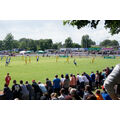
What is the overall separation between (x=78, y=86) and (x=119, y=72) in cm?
988

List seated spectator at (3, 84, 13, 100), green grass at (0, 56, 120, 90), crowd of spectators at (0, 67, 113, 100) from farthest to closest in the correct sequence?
green grass at (0, 56, 120, 90) → seated spectator at (3, 84, 13, 100) → crowd of spectators at (0, 67, 113, 100)

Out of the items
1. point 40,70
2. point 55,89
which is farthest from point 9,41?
point 55,89

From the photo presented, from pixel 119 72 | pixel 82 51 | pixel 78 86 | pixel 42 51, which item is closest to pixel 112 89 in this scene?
pixel 119 72

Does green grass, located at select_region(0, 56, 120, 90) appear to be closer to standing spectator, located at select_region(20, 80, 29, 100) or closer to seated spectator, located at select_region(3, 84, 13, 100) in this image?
standing spectator, located at select_region(20, 80, 29, 100)

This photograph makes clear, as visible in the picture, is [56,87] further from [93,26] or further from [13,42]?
[13,42]

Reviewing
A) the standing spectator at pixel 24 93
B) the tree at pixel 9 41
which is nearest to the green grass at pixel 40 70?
the standing spectator at pixel 24 93

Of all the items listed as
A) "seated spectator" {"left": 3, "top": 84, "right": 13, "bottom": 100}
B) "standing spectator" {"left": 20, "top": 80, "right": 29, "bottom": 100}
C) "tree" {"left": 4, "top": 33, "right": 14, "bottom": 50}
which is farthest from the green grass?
"tree" {"left": 4, "top": 33, "right": 14, "bottom": 50}

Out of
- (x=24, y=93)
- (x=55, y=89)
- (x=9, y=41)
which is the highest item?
(x=9, y=41)

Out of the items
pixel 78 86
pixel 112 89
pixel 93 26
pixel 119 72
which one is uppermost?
pixel 93 26

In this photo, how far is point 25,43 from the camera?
229 ft

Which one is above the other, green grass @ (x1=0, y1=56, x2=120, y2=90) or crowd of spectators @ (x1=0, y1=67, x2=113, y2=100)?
crowd of spectators @ (x1=0, y1=67, x2=113, y2=100)

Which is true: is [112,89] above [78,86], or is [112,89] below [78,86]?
above

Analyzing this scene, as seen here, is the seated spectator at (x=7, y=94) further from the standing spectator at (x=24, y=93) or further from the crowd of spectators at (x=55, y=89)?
the standing spectator at (x=24, y=93)

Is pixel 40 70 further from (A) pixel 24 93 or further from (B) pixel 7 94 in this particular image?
(B) pixel 7 94
